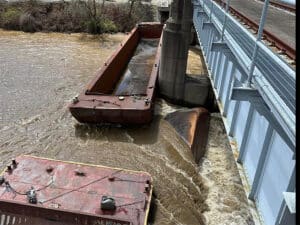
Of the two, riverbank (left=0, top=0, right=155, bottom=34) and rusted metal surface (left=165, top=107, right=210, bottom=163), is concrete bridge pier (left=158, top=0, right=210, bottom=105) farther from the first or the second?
riverbank (left=0, top=0, right=155, bottom=34)

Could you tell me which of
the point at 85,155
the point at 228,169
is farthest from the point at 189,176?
the point at 85,155

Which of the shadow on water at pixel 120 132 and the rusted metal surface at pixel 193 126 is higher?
the rusted metal surface at pixel 193 126

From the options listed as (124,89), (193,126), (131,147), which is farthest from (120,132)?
(124,89)

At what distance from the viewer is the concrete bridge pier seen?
1450 centimetres

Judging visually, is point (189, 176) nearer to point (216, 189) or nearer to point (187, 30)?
point (216, 189)

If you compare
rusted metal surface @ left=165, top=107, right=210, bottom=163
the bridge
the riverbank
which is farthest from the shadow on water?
the riverbank

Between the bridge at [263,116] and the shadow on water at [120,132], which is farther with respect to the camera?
the shadow on water at [120,132]

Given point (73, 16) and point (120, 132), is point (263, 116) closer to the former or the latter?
point (120, 132)

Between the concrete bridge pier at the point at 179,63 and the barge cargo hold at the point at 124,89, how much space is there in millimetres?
829

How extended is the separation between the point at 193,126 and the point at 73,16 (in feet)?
71.9

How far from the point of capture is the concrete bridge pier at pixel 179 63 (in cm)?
1450

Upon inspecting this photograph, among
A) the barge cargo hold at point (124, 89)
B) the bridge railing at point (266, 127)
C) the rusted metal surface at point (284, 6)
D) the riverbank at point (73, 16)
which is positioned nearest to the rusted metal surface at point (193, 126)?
the barge cargo hold at point (124, 89)

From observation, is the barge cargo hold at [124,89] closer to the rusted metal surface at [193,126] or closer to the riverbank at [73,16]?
the rusted metal surface at [193,126]

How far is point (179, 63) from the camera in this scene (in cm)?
1494
